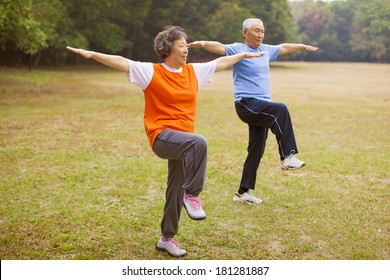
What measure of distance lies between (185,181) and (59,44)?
3994 cm

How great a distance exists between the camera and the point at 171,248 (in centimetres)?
454

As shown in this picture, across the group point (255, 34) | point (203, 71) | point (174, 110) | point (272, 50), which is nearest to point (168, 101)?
point (174, 110)

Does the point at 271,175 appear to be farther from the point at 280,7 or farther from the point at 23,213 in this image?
the point at 280,7

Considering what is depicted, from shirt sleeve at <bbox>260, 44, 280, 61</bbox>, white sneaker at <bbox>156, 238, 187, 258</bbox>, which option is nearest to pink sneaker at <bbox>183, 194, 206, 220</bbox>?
white sneaker at <bbox>156, 238, 187, 258</bbox>

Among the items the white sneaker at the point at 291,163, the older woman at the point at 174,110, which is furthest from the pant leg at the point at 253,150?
the older woman at the point at 174,110

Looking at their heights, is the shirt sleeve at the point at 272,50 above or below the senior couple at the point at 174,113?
above

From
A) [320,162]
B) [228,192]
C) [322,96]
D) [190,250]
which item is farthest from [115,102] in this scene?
[190,250]

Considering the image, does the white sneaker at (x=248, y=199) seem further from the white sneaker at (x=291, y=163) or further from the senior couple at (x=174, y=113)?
the senior couple at (x=174, y=113)

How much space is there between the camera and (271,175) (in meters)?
8.06

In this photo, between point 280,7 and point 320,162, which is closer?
point 320,162

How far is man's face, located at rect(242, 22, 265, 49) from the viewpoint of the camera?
577cm

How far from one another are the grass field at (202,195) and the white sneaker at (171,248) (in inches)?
2.8

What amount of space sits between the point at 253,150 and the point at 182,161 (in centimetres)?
211

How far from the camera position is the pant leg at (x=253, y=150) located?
6164 millimetres
